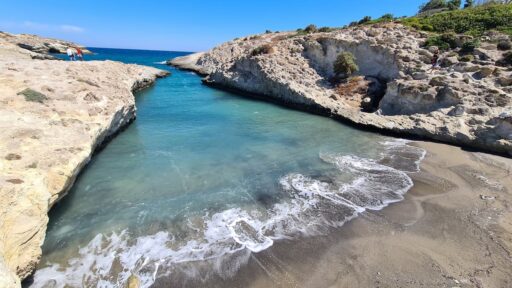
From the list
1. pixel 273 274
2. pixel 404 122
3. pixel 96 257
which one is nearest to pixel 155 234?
pixel 96 257

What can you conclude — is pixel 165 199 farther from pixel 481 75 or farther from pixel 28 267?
pixel 481 75

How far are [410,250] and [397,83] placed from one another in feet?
61.7

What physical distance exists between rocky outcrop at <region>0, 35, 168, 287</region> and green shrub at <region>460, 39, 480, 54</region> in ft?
97.1

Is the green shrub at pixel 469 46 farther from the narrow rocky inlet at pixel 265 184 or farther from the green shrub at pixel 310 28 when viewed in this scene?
the green shrub at pixel 310 28

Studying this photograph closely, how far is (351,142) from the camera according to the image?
1934 centimetres

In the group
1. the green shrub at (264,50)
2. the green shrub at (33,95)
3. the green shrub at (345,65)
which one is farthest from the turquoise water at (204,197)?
the green shrub at (264,50)

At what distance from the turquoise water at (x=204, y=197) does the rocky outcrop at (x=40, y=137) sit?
1191 mm

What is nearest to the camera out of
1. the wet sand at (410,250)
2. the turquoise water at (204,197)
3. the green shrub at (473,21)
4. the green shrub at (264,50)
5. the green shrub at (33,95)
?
the wet sand at (410,250)

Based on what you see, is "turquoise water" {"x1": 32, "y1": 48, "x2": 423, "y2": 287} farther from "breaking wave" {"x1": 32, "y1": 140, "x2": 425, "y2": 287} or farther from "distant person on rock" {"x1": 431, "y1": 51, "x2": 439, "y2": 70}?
"distant person on rock" {"x1": 431, "y1": 51, "x2": 439, "y2": 70}

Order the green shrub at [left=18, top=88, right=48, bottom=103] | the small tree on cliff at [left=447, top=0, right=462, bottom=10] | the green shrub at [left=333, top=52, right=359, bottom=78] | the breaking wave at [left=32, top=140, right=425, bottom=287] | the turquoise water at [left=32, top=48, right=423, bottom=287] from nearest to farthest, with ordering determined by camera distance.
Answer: the breaking wave at [left=32, top=140, right=425, bottom=287] < the turquoise water at [left=32, top=48, right=423, bottom=287] < the green shrub at [left=18, top=88, right=48, bottom=103] < the green shrub at [left=333, top=52, right=359, bottom=78] < the small tree on cliff at [left=447, top=0, right=462, bottom=10]

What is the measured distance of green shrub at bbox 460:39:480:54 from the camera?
26.1 meters

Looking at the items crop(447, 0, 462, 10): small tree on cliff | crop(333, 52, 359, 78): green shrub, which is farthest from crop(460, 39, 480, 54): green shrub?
crop(447, 0, 462, 10): small tree on cliff

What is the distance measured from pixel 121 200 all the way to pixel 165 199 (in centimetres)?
167

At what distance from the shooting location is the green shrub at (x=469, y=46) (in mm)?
26141
